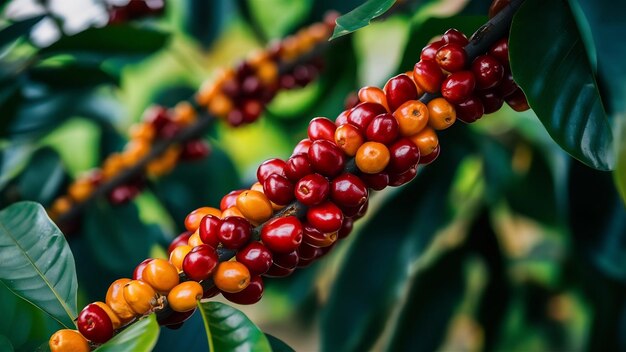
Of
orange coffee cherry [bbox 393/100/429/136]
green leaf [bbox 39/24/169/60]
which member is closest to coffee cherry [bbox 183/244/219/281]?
orange coffee cherry [bbox 393/100/429/136]

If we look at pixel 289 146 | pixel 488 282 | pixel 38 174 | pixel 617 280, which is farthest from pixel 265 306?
pixel 617 280

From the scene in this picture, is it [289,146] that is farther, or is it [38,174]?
[289,146]

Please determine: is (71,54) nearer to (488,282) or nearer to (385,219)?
(385,219)

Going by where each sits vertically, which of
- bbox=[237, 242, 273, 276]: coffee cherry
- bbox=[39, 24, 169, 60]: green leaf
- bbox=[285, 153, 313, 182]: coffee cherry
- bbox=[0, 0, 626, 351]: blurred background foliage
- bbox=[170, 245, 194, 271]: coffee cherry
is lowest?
bbox=[0, 0, 626, 351]: blurred background foliage

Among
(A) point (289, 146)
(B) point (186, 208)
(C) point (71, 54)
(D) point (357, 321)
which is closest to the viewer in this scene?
(C) point (71, 54)

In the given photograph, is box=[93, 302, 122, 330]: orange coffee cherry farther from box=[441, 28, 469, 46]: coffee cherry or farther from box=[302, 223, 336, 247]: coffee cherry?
box=[441, 28, 469, 46]: coffee cherry

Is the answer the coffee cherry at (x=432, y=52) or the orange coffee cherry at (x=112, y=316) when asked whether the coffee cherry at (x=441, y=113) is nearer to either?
the coffee cherry at (x=432, y=52)
